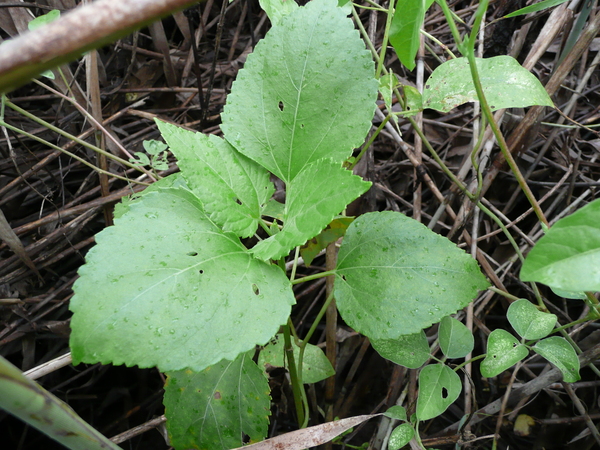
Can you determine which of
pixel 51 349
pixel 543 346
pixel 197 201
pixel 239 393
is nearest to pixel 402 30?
pixel 197 201

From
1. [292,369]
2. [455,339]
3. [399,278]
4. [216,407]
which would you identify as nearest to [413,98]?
[399,278]

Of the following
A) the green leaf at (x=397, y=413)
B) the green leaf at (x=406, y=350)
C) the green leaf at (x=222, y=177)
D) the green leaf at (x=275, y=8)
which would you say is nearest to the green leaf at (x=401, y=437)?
the green leaf at (x=397, y=413)

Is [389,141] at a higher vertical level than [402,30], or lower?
lower

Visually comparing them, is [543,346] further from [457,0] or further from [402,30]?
[457,0]

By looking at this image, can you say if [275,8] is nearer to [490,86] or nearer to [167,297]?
[490,86]

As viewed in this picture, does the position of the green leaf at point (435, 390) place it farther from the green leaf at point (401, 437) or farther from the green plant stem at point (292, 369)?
the green plant stem at point (292, 369)

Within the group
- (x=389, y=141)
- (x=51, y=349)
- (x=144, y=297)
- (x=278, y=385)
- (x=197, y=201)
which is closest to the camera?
(x=144, y=297)
